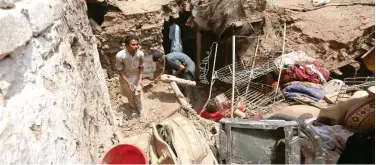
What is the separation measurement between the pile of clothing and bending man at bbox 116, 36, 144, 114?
217cm

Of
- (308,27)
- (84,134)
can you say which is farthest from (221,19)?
(84,134)

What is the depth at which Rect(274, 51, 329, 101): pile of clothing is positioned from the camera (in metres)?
5.85

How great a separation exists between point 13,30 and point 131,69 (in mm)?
3039

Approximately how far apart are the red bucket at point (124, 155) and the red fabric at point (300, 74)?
357cm

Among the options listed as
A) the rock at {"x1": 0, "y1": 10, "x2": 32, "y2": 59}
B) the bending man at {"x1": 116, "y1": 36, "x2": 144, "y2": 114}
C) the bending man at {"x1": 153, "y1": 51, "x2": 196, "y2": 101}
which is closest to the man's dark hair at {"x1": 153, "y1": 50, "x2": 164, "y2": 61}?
the bending man at {"x1": 153, "y1": 51, "x2": 196, "y2": 101}

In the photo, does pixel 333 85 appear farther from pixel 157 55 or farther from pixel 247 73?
pixel 157 55

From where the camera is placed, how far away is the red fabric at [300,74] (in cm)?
621

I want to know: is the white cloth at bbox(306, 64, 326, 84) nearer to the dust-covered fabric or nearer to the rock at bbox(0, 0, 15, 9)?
the dust-covered fabric

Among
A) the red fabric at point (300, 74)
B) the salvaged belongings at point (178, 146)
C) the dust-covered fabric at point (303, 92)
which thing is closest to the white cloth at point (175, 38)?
the red fabric at point (300, 74)

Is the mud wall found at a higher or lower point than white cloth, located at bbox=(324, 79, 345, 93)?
higher

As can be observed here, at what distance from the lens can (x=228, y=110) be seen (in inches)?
230

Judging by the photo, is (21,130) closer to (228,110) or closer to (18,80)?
(18,80)

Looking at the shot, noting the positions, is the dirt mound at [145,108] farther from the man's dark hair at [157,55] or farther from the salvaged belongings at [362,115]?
the salvaged belongings at [362,115]

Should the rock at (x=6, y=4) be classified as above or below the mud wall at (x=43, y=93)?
above
